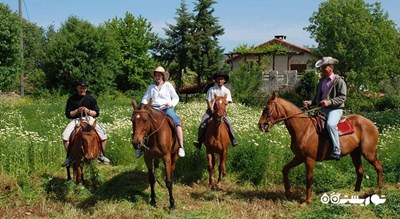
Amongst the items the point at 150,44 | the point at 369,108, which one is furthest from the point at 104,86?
the point at 369,108

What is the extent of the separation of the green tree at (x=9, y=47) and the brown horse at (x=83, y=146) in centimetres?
2515

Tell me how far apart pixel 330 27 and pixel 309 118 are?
104 ft

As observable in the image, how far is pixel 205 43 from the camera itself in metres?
37.2

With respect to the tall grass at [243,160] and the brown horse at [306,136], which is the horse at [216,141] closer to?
the tall grass at [243,160]

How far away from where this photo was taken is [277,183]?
33.1ft

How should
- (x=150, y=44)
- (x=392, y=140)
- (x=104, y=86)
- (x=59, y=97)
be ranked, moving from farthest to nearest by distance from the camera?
1. (x=150, y=44)
2. (x=104, y=86)
3. (x=59, y=97)
4. (x=392, y=140)

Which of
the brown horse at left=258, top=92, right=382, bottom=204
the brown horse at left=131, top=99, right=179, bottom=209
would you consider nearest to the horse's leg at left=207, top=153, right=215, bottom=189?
the brown horse at left=131, top=99, right=179, bottom=209

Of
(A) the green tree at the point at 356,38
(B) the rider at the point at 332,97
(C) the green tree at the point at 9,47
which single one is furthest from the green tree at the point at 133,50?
(B) the rider at the point at 332,97

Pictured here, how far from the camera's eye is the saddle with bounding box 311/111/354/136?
27.7 feet

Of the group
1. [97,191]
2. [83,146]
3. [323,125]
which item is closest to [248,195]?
[323,125]

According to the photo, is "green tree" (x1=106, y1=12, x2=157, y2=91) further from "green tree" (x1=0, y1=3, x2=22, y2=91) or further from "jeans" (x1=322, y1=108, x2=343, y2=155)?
"jeans" (x1=322, y1=108, x2=343, y2=155)

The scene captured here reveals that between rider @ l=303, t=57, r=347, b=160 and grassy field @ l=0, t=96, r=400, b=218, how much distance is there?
3.81ft

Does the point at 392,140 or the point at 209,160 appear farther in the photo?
the point at 392,140

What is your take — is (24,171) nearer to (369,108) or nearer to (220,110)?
(220,110)
